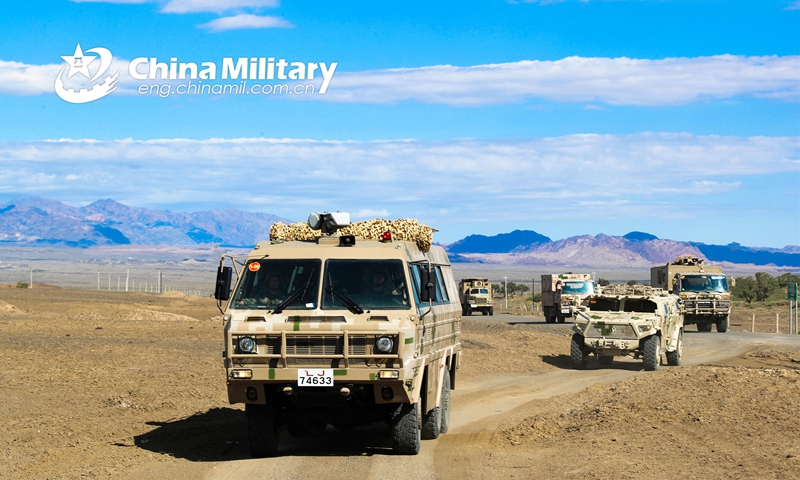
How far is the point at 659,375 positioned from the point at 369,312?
11243mm

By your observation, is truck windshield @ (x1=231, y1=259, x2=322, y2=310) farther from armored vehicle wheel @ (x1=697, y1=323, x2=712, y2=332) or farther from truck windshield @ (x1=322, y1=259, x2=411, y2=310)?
armored vehicle wheel @ (x1=697, y1=323, x2=712, y2=332)

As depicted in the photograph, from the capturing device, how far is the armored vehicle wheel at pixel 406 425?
40.7 ft

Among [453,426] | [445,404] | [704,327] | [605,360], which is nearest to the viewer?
[445,404]

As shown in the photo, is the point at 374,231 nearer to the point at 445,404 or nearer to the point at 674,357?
the point at 445,404

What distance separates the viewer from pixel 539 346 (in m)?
34.3

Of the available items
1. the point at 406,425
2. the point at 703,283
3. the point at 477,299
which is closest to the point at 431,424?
the point at 406,425

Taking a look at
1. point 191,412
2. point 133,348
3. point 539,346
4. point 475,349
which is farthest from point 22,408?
point 539,346

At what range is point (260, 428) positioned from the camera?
12383 millimetres

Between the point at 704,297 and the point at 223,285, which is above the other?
the point at 223,285

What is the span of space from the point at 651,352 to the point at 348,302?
14936 mm

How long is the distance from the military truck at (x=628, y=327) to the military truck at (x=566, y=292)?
69.6ft

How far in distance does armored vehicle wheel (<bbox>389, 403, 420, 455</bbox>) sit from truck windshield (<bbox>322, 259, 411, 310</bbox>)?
1260mm

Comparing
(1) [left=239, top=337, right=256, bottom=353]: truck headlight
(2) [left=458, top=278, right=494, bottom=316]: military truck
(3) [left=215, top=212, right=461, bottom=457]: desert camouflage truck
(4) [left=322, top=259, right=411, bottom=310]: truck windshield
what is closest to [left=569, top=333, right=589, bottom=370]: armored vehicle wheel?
(3) [left=215, top=212, right=461, bottom=457]: desert camouflage truck

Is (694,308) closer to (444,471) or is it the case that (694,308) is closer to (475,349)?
(475,349)
